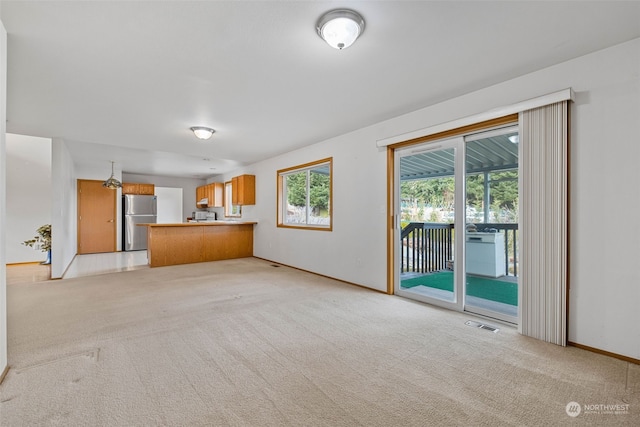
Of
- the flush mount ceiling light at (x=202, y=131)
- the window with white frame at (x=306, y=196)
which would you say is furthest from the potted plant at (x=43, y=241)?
the window with white frame at (x=306, y=196)

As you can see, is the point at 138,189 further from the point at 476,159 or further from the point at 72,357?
the point at 476,159

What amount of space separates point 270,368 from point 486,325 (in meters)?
2.17

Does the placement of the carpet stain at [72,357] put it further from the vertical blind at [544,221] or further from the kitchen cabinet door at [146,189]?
the kitchen cabinet door at [146,189]

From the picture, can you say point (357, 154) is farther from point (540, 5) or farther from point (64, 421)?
point (64, 421)

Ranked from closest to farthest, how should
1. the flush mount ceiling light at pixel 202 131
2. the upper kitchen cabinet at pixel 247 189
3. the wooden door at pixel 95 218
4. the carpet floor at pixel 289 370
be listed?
the carpet floor at pixel 289 370, the flush mount ceiling light at pixel 202 131, the upper kitchen cabinet at pixel 247 189, the wooden door at pixel 95 218

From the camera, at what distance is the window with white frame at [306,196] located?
524 cm

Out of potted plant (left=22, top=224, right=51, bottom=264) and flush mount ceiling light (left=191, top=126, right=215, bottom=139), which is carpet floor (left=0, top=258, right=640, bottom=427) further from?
potted plant (left=22, top=224, right=51, bottom=264)

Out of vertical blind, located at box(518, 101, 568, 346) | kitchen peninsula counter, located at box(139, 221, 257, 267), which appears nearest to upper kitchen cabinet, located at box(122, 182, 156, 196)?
kitchen peninsula counter, located at box(139, 221, 257, 267)

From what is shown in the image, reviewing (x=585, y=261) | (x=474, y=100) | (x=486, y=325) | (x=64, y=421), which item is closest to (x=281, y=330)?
(x=64, y=421)

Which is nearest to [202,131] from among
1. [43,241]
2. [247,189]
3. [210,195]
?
[247,189]

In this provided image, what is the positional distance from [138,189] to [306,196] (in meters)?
6.33

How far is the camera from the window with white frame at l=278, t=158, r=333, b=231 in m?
5.24

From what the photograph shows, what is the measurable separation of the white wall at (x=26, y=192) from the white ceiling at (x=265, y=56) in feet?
10.1

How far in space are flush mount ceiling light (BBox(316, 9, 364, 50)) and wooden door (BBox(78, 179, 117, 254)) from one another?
880 centimetres
